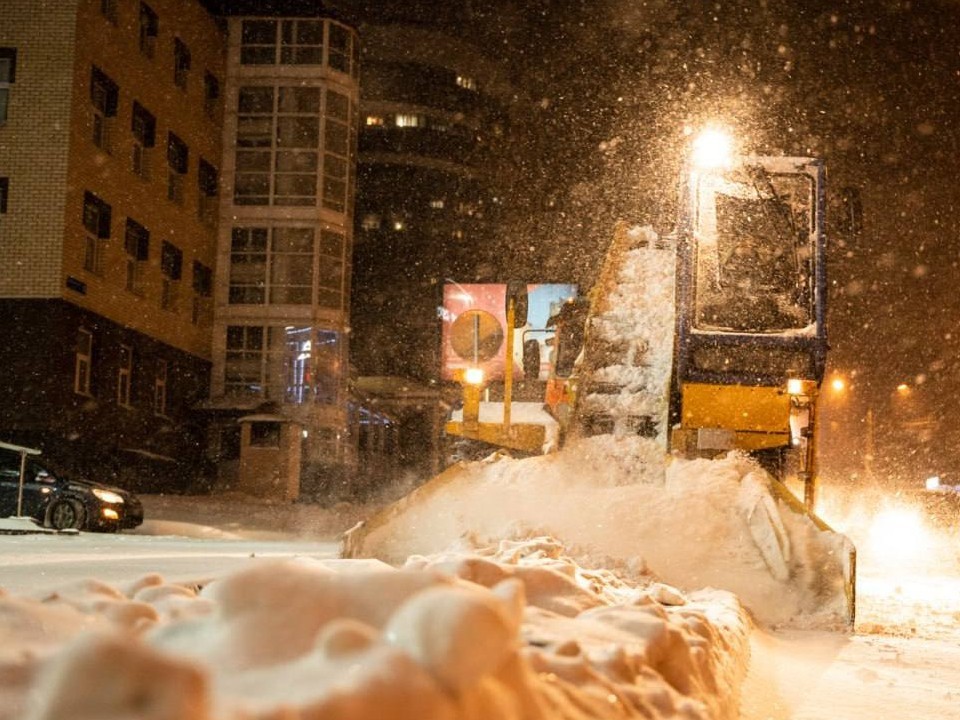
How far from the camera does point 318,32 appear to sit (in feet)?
125

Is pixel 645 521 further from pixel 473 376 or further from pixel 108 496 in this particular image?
pixel 108 496

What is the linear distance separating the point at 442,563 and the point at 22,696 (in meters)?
2.70

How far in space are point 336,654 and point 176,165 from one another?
32.8 m

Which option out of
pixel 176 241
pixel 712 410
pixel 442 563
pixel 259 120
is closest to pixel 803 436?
pixel 712 410

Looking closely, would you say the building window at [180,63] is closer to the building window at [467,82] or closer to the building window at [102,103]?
the building window at [102,103]

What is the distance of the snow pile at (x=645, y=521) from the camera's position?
9711 millimetres

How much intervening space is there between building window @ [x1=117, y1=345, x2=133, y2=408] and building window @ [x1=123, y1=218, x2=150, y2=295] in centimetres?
165

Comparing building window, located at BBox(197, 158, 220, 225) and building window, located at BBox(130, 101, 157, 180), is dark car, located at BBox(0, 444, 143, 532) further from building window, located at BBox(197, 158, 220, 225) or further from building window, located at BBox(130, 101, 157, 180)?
building window, located at BBox(197, 158, 220, 225)

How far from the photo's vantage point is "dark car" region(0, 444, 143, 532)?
18.3m

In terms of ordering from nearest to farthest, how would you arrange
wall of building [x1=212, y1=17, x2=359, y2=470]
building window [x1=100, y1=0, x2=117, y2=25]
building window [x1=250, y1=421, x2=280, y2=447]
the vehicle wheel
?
the vehicle wheel → building window [x1=100, y1=0, x2=117, y2=25] → building window [x1=250, y1=421, x2=280, y2=447] → wall of building [x1=212, y1=17, x2=359, y2=470]

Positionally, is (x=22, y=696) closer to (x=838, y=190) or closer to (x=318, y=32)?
(x=838, y=190)

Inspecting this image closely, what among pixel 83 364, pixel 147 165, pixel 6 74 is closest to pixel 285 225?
pixel 147 165

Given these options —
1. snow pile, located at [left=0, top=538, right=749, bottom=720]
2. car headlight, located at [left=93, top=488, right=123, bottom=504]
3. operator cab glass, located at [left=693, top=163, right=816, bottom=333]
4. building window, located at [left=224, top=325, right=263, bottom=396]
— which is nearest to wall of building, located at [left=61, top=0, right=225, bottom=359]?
building window, located at [left=224, top=325, right=263, bottom=396]

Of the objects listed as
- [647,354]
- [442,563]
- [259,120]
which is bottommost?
[442,563]
